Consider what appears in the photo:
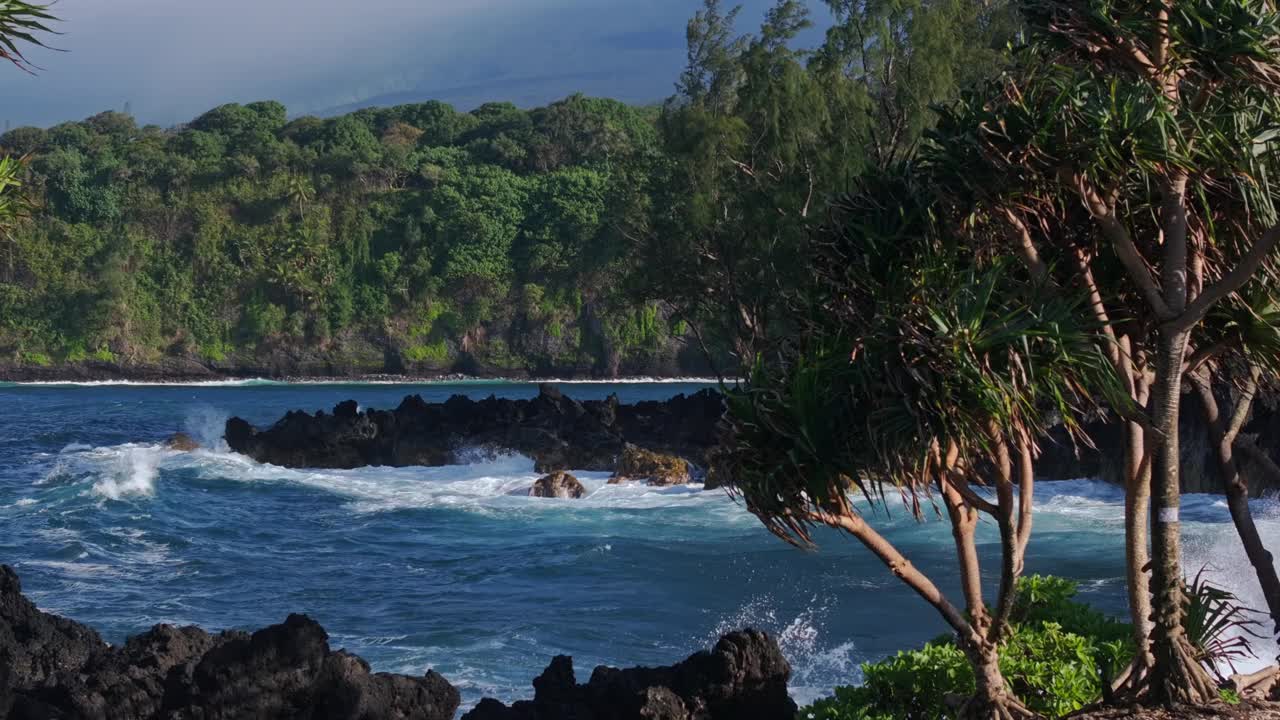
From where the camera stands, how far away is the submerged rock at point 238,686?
1023 centimetres

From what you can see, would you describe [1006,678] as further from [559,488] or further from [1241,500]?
[559,488]

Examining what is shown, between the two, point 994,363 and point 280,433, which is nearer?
point 994,363

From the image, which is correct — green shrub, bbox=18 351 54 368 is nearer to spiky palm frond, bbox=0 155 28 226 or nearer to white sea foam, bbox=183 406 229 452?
white sea foam, bbox=183 406 229 452

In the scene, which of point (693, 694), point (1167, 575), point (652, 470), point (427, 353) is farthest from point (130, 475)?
point (427, 353)

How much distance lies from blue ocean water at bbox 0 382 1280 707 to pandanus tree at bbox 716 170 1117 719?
17.0 ft

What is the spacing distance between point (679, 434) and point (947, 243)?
28965 millimetres

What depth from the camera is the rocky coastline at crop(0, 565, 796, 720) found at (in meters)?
9.87

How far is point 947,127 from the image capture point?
8.20m

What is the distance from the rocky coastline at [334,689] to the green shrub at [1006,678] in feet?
4.23

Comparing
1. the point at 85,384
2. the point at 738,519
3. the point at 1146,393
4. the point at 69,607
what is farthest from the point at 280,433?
the point at 85,384

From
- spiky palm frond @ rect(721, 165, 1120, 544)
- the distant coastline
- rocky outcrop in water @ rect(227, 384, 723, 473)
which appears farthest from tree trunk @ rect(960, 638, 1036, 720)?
the distant coastline

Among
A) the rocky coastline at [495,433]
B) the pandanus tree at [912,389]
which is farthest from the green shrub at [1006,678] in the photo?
the rocky coastline at [495,433]

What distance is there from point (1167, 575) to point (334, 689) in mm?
5877

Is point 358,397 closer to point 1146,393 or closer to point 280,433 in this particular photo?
point 280,433
